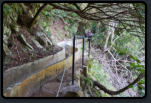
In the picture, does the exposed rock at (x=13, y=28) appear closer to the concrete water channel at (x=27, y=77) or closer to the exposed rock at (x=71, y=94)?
the concrete water channel at (x=27, y=77)

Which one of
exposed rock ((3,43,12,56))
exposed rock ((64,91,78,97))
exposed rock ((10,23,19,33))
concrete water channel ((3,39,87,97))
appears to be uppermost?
exposed rock ((10,23,19,33))

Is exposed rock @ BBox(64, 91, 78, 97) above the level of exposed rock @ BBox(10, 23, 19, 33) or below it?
below

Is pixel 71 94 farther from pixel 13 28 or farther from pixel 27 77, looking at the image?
pixel 13 28

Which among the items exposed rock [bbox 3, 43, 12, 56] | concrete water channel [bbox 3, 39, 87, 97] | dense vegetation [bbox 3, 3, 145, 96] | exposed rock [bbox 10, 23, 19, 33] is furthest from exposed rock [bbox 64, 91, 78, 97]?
exposed rock [bbox 10, 23, 19, 33]

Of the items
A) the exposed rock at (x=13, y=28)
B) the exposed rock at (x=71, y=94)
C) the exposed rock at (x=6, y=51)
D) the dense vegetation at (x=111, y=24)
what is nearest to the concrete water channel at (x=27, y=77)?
the exposed rock at (x=6, y=51)

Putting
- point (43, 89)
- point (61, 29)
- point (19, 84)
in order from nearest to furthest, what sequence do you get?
point (19, 84)
point (43, 89)
point (61, 29)

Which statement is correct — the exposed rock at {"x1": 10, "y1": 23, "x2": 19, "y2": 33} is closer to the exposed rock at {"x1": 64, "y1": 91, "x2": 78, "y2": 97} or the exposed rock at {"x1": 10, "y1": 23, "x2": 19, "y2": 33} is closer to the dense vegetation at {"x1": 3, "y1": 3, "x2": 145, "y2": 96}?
the dense vegetation at {"x1": 3, "y1": 3, "x2": 145, "y2": 96}

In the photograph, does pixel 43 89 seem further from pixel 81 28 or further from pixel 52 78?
pixel 81 28

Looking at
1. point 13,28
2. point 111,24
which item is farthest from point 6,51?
point 111,24

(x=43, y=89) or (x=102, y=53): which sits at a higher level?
(x=102, y=53)

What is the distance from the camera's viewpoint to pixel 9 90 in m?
2.24

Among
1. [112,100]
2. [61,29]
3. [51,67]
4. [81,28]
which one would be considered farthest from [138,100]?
[81,28]

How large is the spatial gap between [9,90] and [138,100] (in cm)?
228

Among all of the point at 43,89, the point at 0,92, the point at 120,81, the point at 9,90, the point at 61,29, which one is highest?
the point at 61,29
